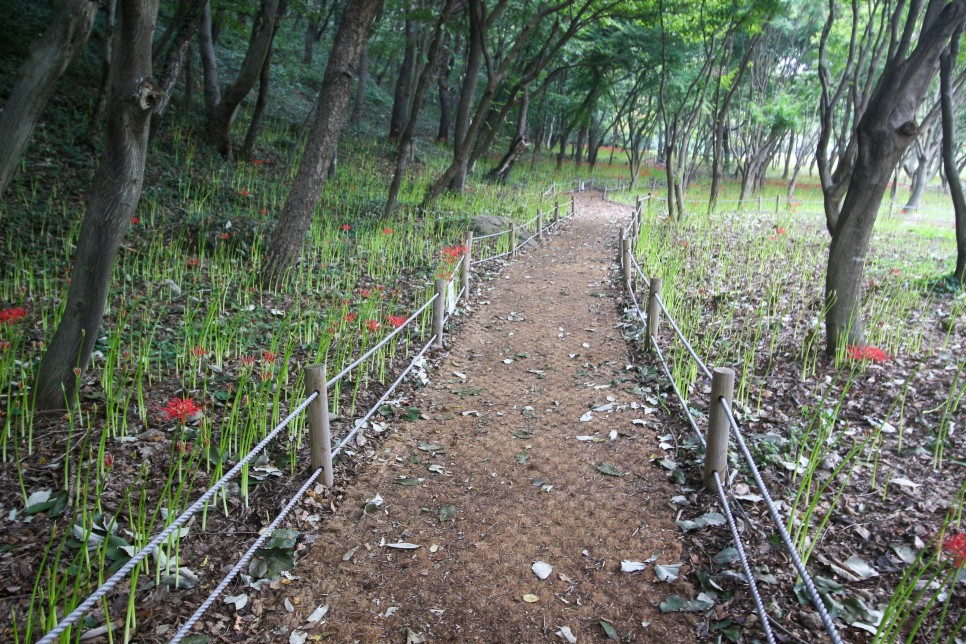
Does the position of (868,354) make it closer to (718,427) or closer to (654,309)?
(718,427)

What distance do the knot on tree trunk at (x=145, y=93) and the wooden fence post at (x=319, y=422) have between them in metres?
1.78

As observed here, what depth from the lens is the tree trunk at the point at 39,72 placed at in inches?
147

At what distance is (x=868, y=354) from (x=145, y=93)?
508cm

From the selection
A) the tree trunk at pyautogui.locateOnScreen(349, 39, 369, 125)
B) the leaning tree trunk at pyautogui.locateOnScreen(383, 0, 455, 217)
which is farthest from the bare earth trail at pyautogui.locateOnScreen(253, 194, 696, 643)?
the tree trunk at pyautogui.locateOnScreen(349, 39, 369, 125)

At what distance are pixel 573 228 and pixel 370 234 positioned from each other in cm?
803

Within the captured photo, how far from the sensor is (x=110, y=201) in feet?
11.6

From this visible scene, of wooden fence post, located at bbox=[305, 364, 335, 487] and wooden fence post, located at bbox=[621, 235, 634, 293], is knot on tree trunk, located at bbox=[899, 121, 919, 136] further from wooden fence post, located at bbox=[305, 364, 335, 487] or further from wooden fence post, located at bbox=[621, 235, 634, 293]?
wooden fence post, located at bbox=[305, 364, 335, 487]

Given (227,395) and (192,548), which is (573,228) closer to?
(227,395)

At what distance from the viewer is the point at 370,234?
8.76m

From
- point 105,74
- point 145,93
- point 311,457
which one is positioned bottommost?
point 311,457

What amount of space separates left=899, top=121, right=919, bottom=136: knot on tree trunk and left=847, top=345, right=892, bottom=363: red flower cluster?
177cm

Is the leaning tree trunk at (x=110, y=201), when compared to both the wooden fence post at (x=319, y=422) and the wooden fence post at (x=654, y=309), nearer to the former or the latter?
the wooden fence post at (x=319, y=422)

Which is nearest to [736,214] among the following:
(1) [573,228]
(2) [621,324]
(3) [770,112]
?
(1) [573,228]

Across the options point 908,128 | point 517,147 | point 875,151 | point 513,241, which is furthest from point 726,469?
point 517,147
